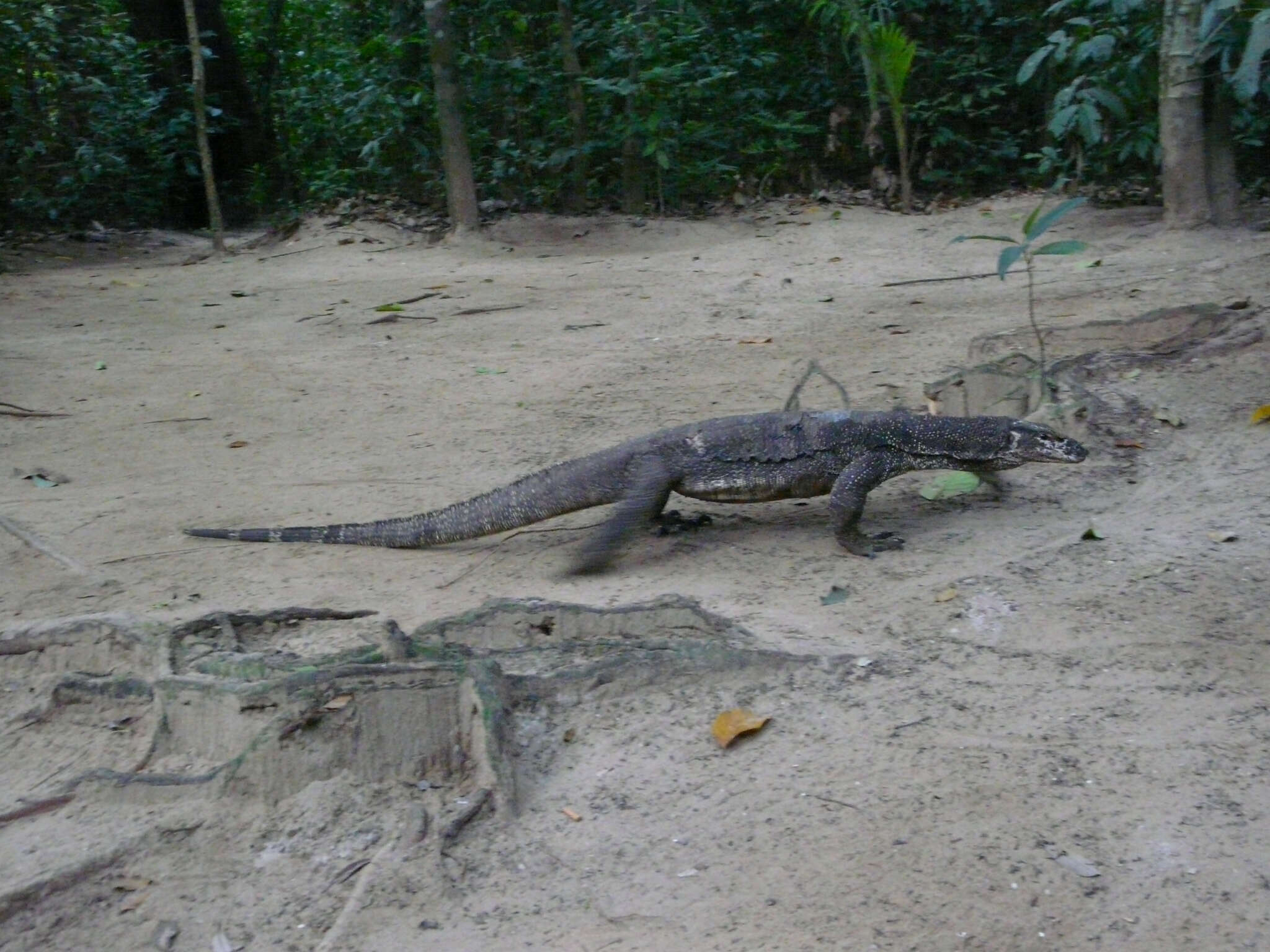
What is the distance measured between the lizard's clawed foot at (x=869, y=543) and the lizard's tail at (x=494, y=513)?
0.83m

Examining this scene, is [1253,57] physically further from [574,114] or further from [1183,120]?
[574,114]

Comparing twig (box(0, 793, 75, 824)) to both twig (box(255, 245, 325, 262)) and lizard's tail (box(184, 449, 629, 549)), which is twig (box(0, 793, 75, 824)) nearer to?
lizard's tail (box(184, 449, 629, 549))

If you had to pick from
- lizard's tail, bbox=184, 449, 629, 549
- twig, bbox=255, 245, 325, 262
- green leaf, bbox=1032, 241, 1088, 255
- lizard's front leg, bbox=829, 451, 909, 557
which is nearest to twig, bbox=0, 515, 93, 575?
lizard's tail, bbox=184, 449, 629, 549

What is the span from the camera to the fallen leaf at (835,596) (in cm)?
342

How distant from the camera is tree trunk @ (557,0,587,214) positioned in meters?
9.98

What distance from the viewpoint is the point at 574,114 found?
407 inches

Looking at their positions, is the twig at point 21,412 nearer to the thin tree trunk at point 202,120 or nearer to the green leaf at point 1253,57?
the thin tree trunk at point 202,120

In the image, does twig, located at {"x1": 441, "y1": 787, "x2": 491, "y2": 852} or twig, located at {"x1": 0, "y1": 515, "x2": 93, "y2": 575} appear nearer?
twig, located at {"x1": 441, "y1": 787, "x2": 491, "y2": 852}

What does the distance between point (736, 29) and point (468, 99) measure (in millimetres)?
2844

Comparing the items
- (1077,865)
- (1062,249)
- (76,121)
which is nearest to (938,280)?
(1062,249)

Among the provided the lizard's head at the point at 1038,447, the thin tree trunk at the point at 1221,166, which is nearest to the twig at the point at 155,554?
the lizard's head at the point at 1038,447

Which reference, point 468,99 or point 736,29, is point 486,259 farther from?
point 736,29

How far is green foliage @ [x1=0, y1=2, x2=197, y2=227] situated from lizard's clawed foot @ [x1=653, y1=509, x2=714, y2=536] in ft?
30.2

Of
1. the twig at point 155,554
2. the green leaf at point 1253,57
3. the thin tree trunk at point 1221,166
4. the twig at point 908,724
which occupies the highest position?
the green leaf at point 1253,57
